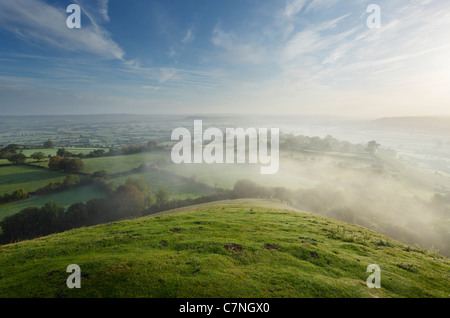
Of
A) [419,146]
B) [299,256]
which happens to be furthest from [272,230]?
[419,146]

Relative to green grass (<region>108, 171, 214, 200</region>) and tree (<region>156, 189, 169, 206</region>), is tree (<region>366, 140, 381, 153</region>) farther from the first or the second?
tree (<region>156, 189, 169, 206</region>)

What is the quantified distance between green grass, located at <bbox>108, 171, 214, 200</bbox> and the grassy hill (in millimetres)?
39093

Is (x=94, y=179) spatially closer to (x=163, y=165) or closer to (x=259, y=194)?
(x=163, y=165)

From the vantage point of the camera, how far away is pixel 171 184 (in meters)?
65.0

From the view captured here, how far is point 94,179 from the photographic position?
59.8 meters

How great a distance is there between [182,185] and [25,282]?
55.4 metres

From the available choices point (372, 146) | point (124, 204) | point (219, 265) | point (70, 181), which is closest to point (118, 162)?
point (70, 181)

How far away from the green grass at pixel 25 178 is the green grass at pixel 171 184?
1735 cm

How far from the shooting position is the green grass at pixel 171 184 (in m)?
57.5

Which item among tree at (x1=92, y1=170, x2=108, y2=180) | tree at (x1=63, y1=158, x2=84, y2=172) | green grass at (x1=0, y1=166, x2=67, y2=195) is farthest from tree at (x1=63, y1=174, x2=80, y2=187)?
tree at (x1=63, y1=158, x2=84, y2=172)

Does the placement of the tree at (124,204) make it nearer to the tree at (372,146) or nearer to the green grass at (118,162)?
the green grass at (118,162)

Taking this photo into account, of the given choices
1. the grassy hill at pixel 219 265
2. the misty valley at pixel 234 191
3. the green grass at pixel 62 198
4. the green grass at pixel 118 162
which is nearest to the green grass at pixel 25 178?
the misty valley at pixel 234 191

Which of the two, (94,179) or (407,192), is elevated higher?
(94,179)

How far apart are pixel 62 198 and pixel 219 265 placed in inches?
2276
